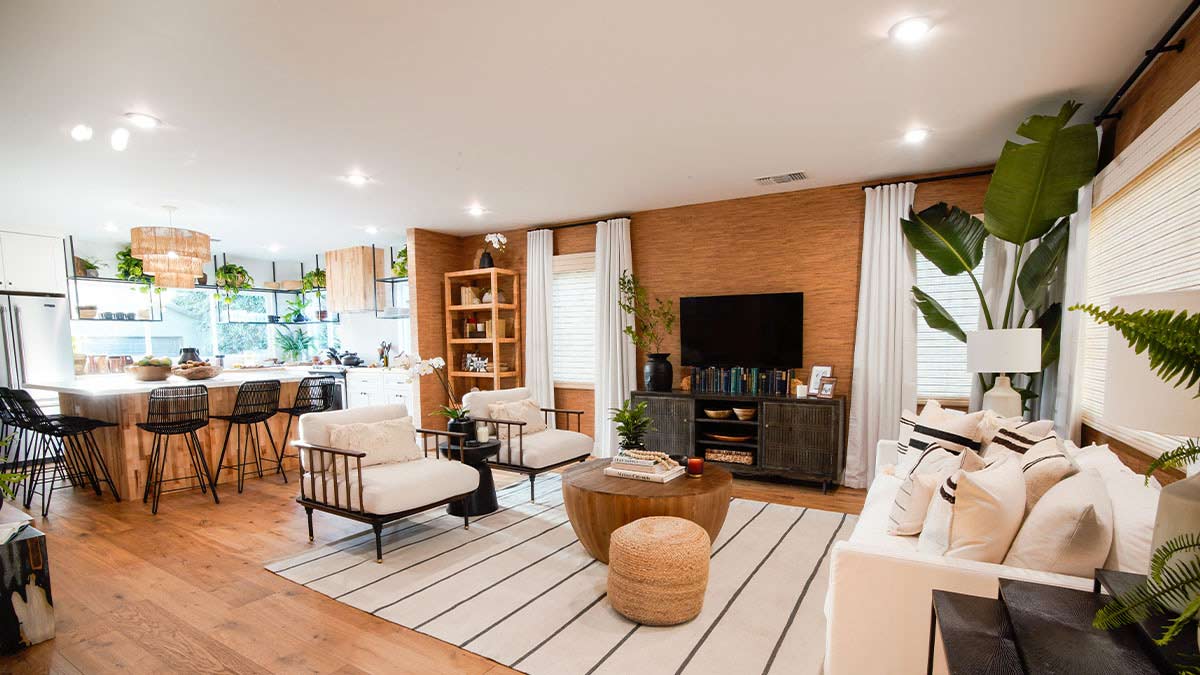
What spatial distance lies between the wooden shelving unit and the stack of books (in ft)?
11.3

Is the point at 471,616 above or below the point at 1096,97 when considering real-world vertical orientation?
below

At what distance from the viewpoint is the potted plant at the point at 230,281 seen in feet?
27.5

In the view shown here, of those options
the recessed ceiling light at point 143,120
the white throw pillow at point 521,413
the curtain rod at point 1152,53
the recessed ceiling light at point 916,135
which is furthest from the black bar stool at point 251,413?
the curtain rod at point 1152,53

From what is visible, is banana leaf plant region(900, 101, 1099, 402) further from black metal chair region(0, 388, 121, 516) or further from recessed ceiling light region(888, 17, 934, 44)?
black metal chair region(0, 388, 121, 516)

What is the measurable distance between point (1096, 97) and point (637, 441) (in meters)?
3.39

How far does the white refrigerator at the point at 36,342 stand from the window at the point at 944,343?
8685 mm

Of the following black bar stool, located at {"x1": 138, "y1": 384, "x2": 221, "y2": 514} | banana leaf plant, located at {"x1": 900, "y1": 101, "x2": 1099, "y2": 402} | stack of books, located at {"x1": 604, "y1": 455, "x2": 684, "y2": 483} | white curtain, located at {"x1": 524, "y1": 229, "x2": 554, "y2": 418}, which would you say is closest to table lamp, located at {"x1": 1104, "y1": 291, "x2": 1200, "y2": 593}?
stack of books, located at {"x1": 604, "y1": 455, "x2": 684, "y2": 483}

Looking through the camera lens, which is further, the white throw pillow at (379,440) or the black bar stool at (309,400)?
the black bar stool at (309,400)

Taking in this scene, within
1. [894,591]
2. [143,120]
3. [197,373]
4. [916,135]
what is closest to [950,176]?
[916,135]

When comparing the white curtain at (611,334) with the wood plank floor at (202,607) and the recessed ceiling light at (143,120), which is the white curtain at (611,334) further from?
the recessed ceiling light at (143,120)

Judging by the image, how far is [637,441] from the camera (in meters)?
3.97

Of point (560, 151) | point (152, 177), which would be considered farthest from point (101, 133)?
point (560, 151)

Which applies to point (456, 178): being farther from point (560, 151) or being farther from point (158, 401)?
point (158, 401)

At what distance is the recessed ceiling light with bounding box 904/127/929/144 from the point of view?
3648 mm
